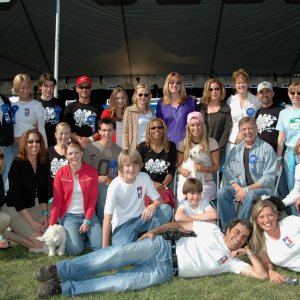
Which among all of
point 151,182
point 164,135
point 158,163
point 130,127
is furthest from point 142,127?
point 151,182

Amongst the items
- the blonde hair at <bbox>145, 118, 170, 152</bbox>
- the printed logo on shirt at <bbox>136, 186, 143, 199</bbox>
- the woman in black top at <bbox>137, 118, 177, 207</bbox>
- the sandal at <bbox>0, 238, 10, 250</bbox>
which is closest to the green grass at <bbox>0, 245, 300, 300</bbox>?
the sandal at <bbox>0, 238, 10, 250</bbox>

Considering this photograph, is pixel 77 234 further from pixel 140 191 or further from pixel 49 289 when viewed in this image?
pixel 49 289

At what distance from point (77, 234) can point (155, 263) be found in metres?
1.26

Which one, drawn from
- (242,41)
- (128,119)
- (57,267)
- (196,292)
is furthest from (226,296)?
(242,41)

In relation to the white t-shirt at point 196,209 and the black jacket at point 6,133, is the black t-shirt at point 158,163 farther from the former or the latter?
the black jacket at point 6,133

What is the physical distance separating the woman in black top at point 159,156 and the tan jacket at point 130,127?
434mm

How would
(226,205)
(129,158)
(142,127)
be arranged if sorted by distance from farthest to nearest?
(142,127) → (226,205) → (129,158)

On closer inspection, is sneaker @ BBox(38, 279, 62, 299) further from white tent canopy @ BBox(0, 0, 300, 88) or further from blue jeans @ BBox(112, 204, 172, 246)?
white tent canopy @ BBox(0, 0, 300, 88)

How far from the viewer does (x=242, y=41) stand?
12789mm

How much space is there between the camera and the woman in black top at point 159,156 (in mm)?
5188

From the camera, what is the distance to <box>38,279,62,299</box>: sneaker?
3354mm

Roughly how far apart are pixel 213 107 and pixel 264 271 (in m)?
2.54

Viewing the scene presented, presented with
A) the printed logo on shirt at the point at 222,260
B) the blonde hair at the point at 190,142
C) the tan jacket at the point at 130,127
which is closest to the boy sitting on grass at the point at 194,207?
the blonde hair at the point at 190,142

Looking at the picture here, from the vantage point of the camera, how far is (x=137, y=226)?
4.52 m
